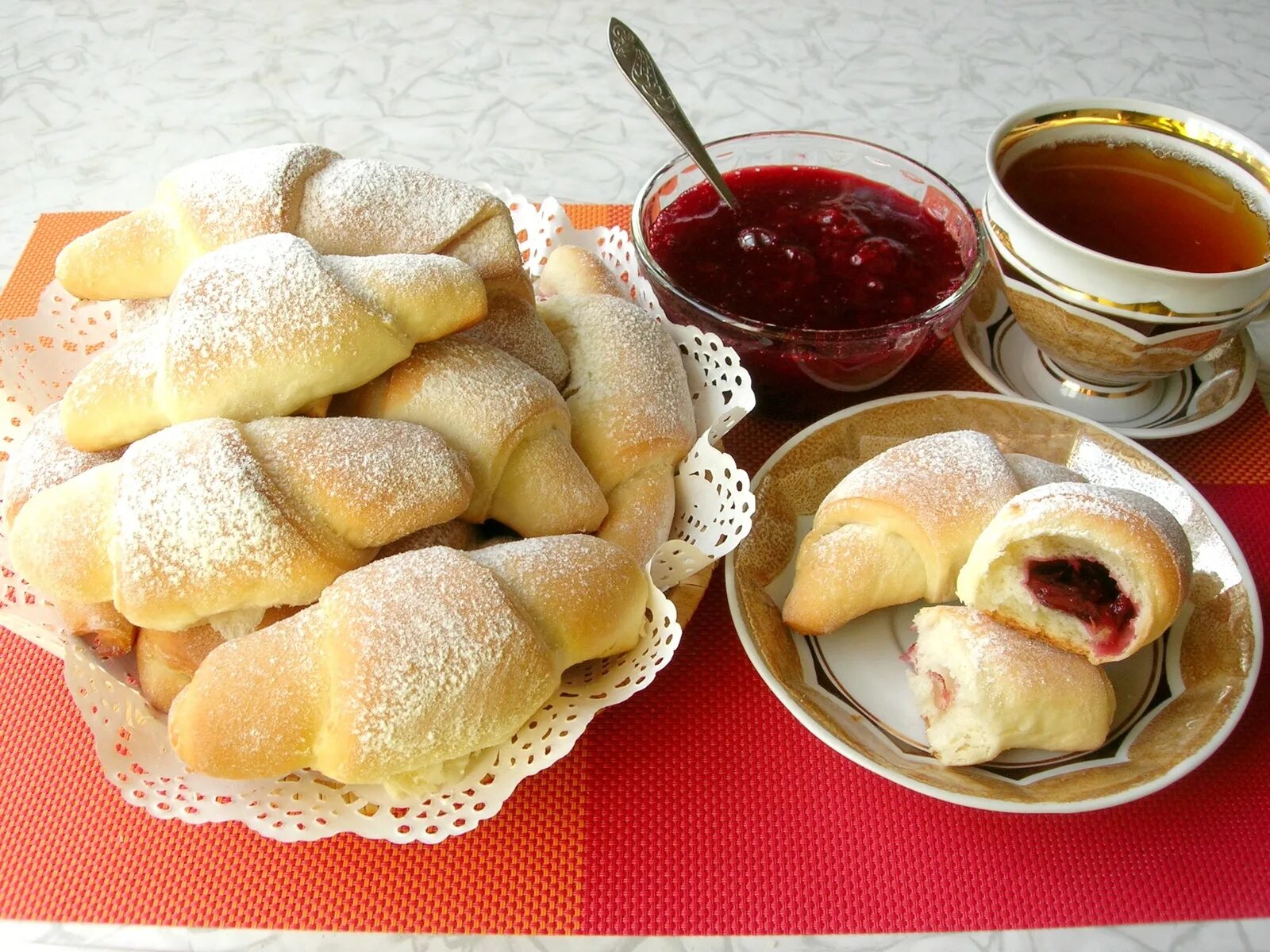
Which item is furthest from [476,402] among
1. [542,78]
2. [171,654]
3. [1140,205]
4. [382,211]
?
[542,78]

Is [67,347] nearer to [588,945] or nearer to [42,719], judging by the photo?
[42,719]

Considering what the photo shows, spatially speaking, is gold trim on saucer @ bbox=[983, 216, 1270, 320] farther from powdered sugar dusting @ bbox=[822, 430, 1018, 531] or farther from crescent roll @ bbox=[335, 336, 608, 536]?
crescent roll @ bbox=[335, 336, 608, 536]

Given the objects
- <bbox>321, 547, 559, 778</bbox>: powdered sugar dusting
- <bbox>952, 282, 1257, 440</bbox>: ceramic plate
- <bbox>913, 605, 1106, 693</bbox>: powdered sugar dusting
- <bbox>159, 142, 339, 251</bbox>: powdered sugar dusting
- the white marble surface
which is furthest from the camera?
the white marble surface

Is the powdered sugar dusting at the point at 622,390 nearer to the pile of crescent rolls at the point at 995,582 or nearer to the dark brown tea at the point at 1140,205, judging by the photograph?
the pile of crescent rolls at the point at 995,582

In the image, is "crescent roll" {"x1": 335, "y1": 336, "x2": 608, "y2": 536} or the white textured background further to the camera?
the white textured background

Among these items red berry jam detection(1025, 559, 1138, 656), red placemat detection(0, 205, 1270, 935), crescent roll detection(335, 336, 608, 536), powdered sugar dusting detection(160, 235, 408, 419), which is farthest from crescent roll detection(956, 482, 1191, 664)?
powdered sugar dusting detection(160, 235, 408, 419)

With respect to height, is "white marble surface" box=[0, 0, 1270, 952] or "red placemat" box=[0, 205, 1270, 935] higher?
"white marble surface" box=[0, 0, 1270, 952]

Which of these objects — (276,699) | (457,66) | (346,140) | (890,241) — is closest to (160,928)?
(276,699)
